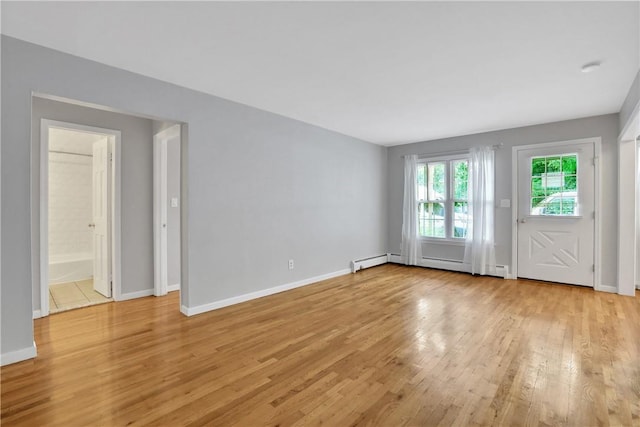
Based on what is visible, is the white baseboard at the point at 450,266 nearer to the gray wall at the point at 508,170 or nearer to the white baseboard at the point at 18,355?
the gray wall at the point at 508,170

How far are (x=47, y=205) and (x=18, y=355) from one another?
1.62 m

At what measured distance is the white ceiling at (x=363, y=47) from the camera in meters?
2.03

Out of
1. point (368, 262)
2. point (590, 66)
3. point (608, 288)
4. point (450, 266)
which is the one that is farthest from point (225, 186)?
point (608, 288)

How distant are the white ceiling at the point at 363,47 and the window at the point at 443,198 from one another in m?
1.97

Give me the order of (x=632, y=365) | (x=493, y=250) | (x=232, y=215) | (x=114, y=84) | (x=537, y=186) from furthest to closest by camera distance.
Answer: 1. (x=493, y=250)
2. (x=537, y=186)
3. (x=232, y=215)
4. (x=114, y=84)
5. (x=632, y=365)

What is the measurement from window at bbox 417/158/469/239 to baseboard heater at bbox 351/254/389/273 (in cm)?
93

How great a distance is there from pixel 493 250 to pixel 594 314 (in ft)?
6.12

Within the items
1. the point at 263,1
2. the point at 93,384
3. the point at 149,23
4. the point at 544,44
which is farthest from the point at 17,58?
the point at 544,44

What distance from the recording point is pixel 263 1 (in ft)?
6.29

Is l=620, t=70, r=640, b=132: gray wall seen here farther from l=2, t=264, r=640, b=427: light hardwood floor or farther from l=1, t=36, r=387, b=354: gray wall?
l=1, t=36, r=387, b=354: gray wall

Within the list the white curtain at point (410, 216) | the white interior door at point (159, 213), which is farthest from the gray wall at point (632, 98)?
the white interior door at point (159, 213)

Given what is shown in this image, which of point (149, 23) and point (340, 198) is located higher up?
point (149, 23)

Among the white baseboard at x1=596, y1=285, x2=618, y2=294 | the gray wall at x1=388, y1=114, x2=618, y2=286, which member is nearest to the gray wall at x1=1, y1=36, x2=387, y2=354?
the gray wall at x1=388, y1=114, x2=618, y2=286

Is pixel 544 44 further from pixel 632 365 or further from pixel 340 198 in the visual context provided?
A: pixel 340 198
